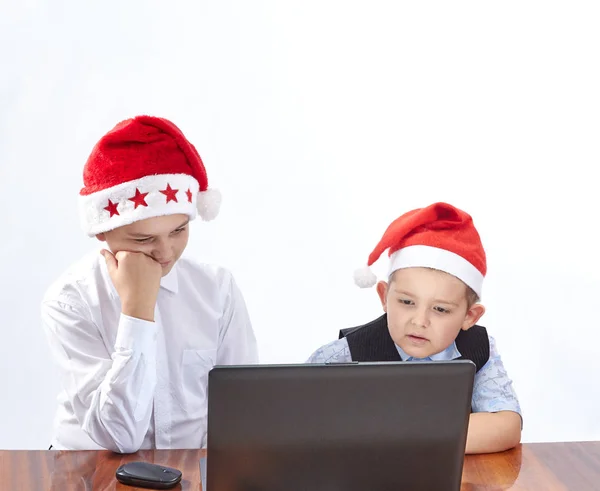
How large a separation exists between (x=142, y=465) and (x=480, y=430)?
664 mm

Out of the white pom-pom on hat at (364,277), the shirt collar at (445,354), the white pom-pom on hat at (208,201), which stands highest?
the white pom-pom on hat at (208,201)

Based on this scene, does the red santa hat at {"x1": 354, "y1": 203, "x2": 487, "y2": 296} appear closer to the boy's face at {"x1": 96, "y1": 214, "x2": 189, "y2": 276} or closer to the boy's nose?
the boy's nose

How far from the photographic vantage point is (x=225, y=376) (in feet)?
4.34

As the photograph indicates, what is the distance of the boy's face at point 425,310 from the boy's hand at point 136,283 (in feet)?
1.73

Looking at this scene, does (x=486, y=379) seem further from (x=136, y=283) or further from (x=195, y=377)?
(x=136, y=283)

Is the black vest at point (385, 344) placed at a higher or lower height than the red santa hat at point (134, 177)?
lower

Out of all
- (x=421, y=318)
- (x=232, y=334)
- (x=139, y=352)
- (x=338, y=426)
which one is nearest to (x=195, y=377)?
(x=232, y=334)

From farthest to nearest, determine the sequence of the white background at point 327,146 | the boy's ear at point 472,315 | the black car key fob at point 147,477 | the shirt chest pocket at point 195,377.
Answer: the white background at point 327,146 < the shirt chest pocket at point 195,377 < the boy's ear at point 472,315 < the black car key fob at point 147,477

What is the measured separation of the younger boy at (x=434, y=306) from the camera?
1917 millimetres

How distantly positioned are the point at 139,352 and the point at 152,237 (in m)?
0.25

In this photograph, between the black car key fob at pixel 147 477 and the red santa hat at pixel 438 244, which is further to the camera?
the red santa hat at pixel 438 244

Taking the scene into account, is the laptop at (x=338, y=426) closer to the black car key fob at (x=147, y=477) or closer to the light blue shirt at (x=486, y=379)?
the black car key fob at (x=147, y=477)

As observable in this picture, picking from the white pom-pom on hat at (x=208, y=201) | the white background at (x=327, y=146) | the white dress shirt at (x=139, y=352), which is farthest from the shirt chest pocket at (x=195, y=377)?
the white background at (x=327, y=146)

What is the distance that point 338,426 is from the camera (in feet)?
4.50
